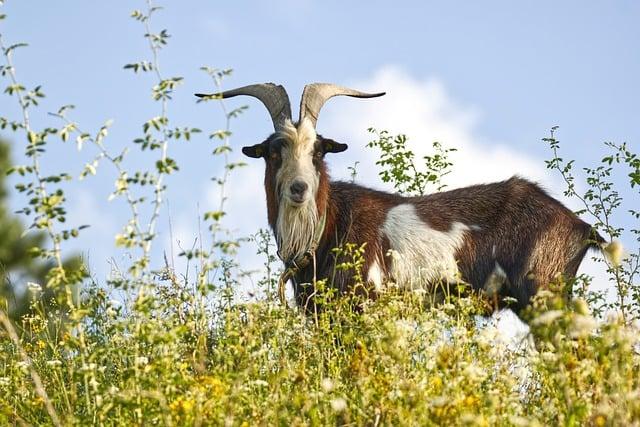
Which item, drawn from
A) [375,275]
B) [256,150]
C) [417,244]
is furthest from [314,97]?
[375,275]

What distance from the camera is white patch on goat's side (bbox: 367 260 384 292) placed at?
26.8 ft

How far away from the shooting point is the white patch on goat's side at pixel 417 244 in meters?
8.56

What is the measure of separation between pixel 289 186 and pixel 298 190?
86 mm

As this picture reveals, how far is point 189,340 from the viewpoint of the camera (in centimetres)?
627

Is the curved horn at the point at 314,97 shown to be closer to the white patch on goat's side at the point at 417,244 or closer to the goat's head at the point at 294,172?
the goat's head at the point at 294,172

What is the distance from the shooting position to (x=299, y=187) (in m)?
8.07

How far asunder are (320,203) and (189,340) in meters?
2.45

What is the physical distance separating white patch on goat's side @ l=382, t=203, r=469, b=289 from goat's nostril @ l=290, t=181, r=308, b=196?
94 centimetres

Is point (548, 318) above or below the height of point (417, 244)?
below

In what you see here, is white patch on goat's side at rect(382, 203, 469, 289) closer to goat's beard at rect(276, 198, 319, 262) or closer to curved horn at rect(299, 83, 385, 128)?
goat's beard at rect(276, 198, 319, 262)

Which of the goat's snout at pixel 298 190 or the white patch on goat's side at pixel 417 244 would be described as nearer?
the goat's snout at pixel 298 190

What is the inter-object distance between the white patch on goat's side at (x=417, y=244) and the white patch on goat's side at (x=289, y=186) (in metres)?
0.73

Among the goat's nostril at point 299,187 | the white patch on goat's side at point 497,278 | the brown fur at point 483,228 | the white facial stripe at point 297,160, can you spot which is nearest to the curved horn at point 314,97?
the white facial stripe at point 297,160

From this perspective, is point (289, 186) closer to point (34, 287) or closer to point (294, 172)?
point (294, 172)
